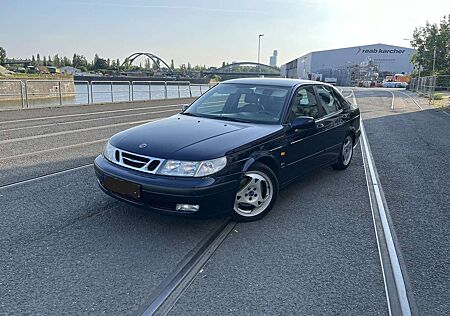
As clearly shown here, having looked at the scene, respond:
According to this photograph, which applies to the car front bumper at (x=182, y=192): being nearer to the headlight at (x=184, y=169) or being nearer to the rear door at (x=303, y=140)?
the headlight at (x=184, y=169)

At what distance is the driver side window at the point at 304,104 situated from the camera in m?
4.83

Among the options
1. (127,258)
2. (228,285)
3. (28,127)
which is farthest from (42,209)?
(28,127)

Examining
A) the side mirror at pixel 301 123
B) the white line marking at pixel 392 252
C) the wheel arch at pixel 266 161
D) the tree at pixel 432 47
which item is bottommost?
the white line marking at pixel 392 252

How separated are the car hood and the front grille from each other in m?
0.04

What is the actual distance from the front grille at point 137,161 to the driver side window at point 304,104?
1921 millimetres

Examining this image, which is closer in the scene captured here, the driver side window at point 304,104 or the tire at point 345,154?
the driver side window at point 304,104

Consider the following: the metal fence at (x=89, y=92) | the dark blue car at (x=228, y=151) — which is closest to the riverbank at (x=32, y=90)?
the metal fence at (x=89, y=92)

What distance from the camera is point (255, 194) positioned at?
162 inches

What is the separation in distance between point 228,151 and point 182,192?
2.05 ft

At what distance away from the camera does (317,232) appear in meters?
3.90

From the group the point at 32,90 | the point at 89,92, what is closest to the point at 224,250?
the point at 89,92

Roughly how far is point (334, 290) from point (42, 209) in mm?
3164

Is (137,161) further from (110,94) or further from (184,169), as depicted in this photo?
(110,94)

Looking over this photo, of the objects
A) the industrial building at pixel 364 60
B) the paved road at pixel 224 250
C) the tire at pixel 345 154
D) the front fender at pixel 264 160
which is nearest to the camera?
the paved road at pixel 224 250
